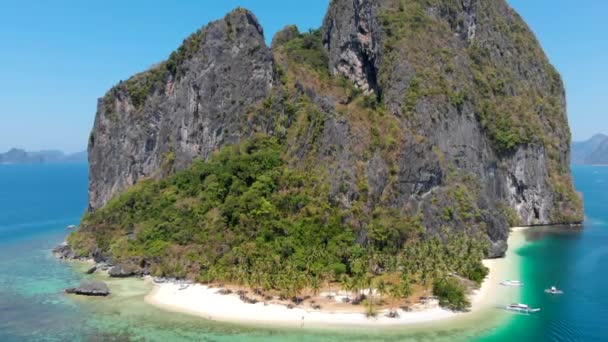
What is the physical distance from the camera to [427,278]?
7500 cm

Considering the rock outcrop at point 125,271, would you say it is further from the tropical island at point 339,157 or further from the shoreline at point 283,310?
the shoreline at point 283,310

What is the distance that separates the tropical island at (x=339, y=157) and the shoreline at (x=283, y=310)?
6.00 feet

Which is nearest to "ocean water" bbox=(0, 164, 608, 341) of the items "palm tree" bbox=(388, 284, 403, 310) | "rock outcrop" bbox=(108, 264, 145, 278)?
"rock outcrop" bbox=(108, 264, 145, 278)

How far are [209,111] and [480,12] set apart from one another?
8479 cm

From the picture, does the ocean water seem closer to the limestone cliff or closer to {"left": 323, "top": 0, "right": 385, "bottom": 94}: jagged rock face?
the limestone cliff

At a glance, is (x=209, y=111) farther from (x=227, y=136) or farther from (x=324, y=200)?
(x=324, y=200)

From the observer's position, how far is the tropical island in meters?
82.9

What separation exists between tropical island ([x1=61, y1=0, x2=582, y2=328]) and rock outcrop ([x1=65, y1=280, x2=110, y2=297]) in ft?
32.0

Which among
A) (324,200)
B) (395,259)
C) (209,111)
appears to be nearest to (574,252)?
(395,259)

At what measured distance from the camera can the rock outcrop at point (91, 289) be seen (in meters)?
76.9

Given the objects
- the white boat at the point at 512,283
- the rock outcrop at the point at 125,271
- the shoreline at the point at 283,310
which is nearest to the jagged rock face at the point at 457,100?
the white boat at the point at 512,283

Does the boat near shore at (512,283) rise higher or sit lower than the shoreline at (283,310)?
higher

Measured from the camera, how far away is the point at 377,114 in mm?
108125

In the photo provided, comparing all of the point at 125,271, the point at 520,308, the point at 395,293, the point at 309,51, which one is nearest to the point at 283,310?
the point at 395,293
